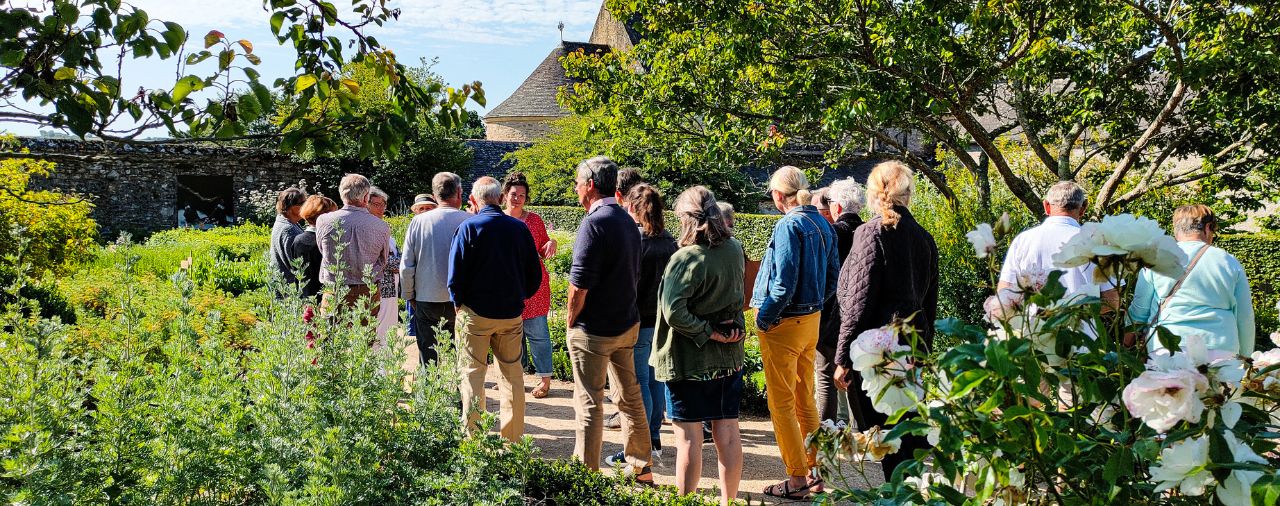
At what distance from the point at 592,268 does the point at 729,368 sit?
846 mm

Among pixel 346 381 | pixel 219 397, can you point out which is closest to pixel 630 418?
pixel 346 381

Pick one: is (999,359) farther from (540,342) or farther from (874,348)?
(540,342)

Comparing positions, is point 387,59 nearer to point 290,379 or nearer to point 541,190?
point 290,379

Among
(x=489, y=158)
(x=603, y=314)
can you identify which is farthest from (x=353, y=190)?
(x=489, y=158)

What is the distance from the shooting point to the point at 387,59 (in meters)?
2.96

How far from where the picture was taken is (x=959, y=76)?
375 inches

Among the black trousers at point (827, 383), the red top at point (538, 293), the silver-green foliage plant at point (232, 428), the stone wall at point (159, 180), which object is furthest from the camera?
the stone wall at point (159, 180)

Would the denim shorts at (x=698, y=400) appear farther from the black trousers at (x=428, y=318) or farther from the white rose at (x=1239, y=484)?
the white rose at (x=1239, y=484)

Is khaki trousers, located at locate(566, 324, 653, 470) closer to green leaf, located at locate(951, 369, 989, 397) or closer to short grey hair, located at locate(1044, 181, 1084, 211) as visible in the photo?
short grey hair, located at locate(1044, 181, 1084, 211)

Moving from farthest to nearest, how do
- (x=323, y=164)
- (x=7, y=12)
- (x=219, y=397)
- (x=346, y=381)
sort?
1. (x=323, y=164)
2. (x=346, y=381)
3. (x=219, y=397)
4. (x=7, y=12)

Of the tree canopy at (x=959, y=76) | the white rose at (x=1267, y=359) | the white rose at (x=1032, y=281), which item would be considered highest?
the tree canopy at (x=959, y=76)

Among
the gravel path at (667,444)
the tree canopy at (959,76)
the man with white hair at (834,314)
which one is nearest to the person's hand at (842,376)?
the gravel path at (667,444)

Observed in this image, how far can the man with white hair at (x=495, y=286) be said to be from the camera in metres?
4.42

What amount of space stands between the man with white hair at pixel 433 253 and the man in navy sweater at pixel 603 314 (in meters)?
1.21
